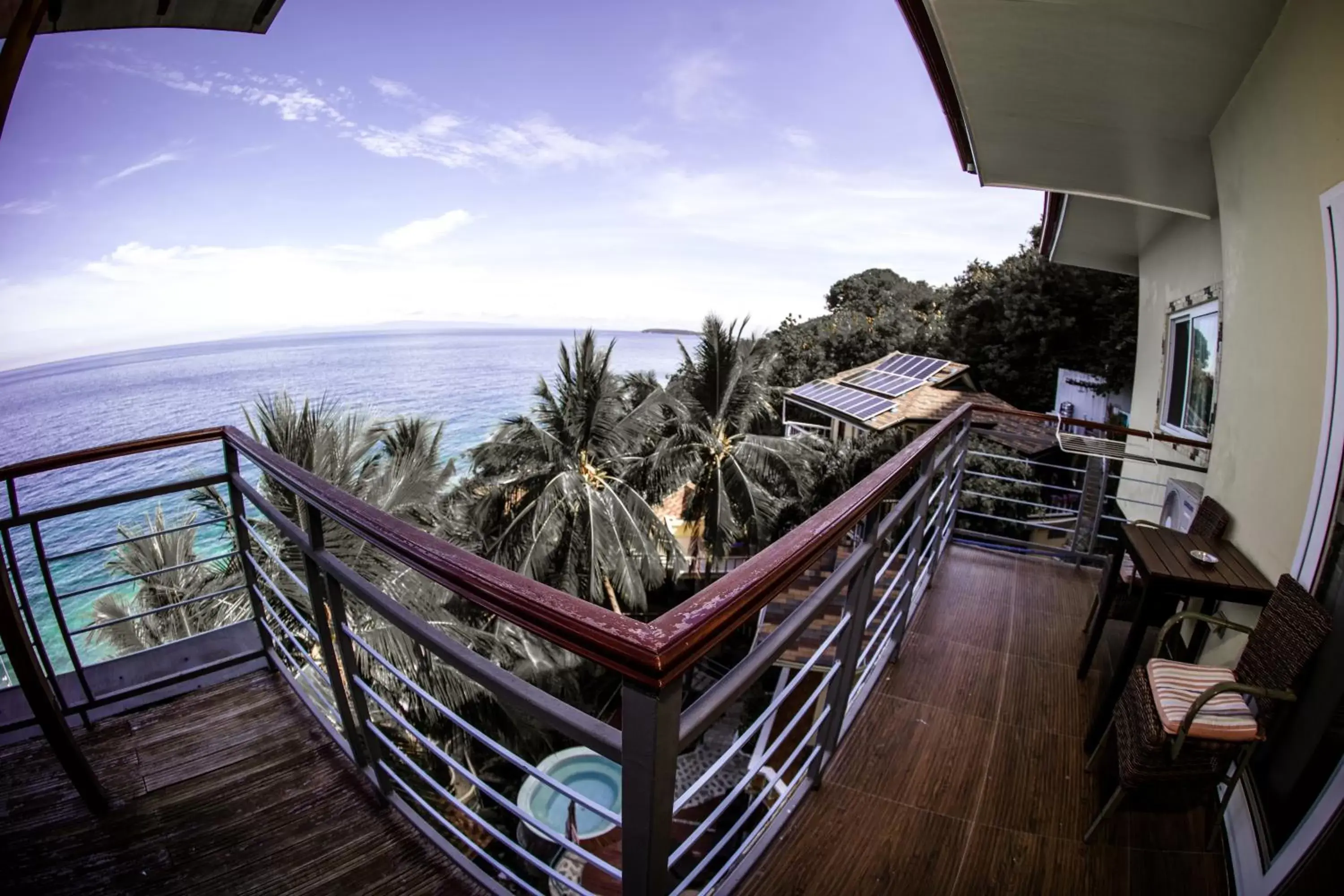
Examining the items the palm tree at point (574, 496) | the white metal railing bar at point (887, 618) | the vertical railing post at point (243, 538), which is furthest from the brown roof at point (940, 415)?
the vertical railing post at point (243, 538)

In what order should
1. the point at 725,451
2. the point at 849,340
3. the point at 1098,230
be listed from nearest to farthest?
the point at 1098,230
the point at 725,451
the point at 849,340

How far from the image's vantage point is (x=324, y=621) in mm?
1569

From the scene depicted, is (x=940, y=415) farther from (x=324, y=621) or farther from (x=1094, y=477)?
(x=324, y=621)

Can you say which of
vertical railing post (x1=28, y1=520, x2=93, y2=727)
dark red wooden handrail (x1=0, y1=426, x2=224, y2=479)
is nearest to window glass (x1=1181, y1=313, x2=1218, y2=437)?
dark red wooden handrail (x1=0, y1=426, x2=224, y2=479)

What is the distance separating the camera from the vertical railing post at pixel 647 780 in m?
0.74

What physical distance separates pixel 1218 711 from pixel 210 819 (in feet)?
9.72

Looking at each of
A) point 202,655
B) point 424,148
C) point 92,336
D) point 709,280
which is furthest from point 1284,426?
point 92,336

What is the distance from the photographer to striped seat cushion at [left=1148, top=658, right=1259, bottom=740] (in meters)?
1.52

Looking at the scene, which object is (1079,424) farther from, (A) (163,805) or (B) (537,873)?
(B) (537,873)

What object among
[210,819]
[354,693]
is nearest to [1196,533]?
[354,693]

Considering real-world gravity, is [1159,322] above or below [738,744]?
above

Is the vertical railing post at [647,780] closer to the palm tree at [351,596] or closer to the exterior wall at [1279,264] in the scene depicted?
the exterior wall at [1279,264]

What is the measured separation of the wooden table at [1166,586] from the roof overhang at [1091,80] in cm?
205

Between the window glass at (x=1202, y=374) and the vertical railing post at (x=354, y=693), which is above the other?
the window glass at (x=1202, y=374)
